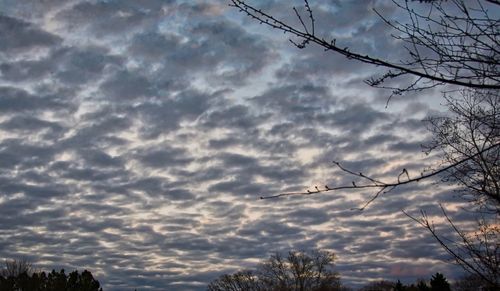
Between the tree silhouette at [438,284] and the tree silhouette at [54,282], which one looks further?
the tree silhouette at [54,282]

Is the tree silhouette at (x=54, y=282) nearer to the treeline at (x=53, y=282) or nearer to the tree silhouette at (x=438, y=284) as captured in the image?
the treeline at (x=53, y=282)

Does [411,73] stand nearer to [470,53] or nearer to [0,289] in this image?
[470,53]

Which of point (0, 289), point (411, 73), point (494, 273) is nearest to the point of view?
point (411, 73)

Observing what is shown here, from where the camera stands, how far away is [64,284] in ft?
178

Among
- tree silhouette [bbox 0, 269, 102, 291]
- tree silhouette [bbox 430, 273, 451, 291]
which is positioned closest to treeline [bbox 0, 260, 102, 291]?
tree silhouette [bbox 0, 269, 102, 291]

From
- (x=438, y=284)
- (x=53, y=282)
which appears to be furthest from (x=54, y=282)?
(x=438, y=284)

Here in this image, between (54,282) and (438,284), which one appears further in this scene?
(54,282)

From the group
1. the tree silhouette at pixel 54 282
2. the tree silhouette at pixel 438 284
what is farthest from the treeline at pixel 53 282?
the tree silhouette at pixel 438 284

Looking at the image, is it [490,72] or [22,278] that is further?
[22,278]

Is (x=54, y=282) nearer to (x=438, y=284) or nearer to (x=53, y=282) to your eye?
(x=53, y=282)

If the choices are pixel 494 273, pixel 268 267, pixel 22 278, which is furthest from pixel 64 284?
pixel 494 273

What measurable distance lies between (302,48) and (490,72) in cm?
116

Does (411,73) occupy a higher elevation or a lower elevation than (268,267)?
lower

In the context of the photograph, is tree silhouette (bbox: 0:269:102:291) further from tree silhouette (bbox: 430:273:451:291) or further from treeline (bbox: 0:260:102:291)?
tree silhouette (bbox: 430:273:451:291)
